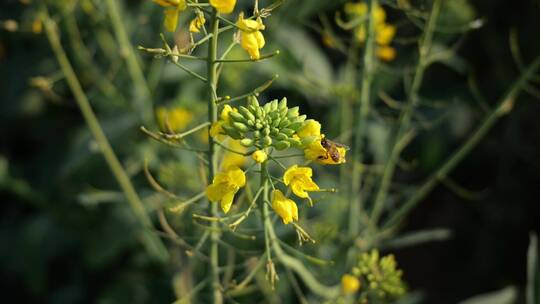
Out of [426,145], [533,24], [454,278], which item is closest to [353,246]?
[426,145]

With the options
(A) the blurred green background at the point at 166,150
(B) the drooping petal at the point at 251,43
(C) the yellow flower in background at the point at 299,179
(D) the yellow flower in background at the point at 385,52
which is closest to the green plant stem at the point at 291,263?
(C) the yellow flower in background at the point at 299,179

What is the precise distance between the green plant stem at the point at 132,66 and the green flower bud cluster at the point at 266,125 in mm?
868

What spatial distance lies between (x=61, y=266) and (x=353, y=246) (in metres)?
1.34

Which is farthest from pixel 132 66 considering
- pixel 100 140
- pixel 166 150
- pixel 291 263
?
pixel 291 263

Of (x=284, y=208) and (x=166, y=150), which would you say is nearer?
(x=284, y=208)

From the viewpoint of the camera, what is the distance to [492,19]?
2.65 metres

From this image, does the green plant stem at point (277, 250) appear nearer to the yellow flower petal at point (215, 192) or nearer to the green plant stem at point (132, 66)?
the yellow flower petal at point (215, 192)

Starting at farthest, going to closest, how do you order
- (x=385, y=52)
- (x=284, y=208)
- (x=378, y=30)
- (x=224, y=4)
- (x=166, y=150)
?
(x=166, y=150) < (x=385, y=52) < (x=378, y=30) < (x=284, y=208) < (x=224, y=4)

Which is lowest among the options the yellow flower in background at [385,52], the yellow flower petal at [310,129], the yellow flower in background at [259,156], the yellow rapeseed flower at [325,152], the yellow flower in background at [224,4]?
the yellow flower in background at [259,156]

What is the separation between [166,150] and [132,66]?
1.15 feet

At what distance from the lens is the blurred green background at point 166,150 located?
7.51ft

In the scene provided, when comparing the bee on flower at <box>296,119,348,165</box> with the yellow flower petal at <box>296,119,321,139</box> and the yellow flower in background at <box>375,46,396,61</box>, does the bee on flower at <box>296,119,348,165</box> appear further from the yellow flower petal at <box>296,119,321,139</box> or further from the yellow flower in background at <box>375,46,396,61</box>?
the yellow flower in background at <box>375,46,396,61</box>

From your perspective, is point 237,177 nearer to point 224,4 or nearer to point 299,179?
point 299,179

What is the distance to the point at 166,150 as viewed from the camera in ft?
7.34
